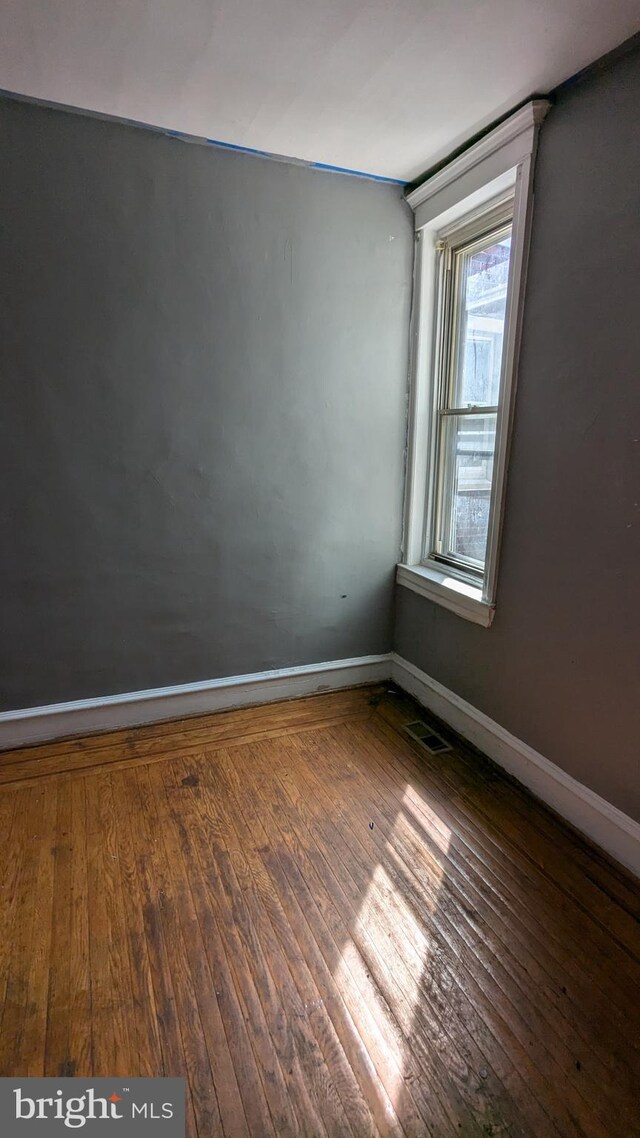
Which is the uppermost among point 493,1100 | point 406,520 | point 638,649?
point 406,520

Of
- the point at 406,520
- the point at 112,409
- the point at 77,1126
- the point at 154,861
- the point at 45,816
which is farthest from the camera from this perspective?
the point at 406,520

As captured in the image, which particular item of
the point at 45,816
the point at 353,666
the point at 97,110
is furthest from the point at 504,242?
the point at 45,816

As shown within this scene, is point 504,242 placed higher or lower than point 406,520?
higher

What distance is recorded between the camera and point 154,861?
1808 millimetres

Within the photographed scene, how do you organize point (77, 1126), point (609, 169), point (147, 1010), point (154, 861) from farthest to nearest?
1. point (154, 861)
2. point (609, 169)
3. point (147, 1010)
4. point (77, 1126)

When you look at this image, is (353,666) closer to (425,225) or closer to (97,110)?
(425,225)

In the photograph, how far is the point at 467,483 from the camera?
8.61 feet

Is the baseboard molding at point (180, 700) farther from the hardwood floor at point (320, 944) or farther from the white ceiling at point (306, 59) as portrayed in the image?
the white ceiling at point (306, 59)

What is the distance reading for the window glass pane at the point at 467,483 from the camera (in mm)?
2482

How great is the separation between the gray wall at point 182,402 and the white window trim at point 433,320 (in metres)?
0.09

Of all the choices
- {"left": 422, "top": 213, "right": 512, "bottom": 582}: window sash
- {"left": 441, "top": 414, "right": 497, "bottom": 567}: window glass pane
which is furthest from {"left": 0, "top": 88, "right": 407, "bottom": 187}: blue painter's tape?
{"left": 441, "top": 414, "right": 497, "bottom": 567}: window glass pane

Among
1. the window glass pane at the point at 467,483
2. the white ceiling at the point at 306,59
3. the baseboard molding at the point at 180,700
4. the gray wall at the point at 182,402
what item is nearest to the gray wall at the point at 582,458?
the white ceiling at the point at 306,59

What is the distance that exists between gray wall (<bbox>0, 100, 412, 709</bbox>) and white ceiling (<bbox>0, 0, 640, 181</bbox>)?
24 cm

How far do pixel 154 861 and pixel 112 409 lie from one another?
166cm
